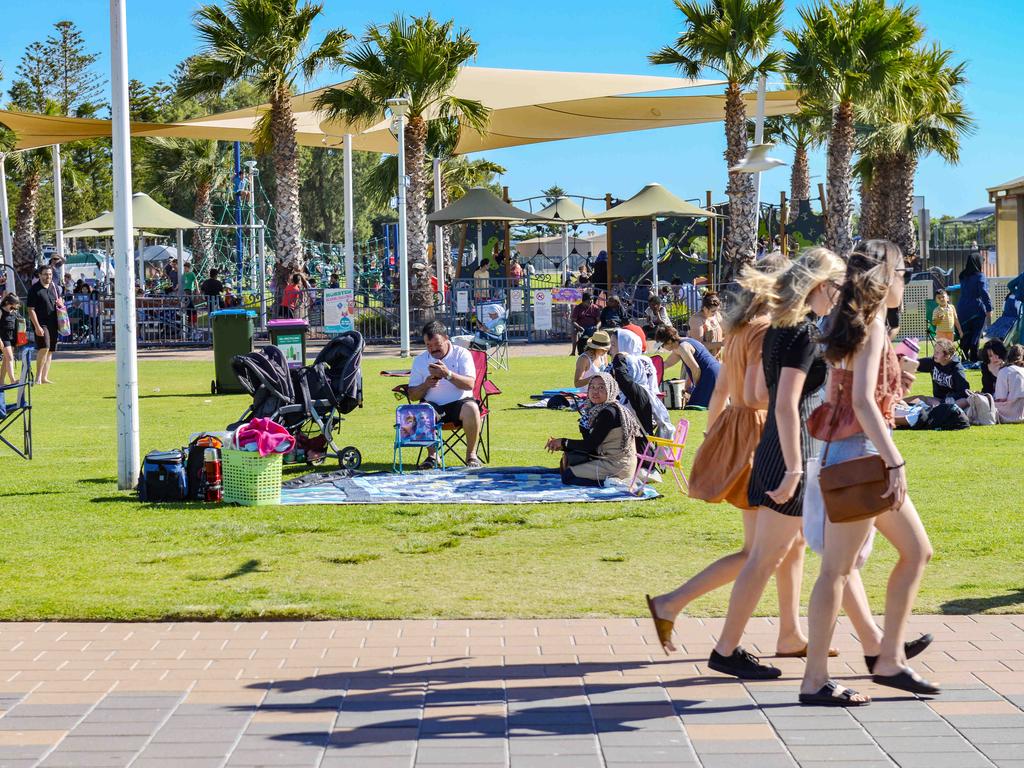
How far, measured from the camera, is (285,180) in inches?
1200

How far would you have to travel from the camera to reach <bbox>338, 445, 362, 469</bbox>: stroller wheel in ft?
36.0

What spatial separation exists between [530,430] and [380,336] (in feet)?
55.3

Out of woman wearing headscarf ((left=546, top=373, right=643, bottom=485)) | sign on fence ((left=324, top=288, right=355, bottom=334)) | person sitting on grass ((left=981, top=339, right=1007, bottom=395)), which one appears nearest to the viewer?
woman wearing headscarf ((left=546, top=373, right=643, bottom=485))

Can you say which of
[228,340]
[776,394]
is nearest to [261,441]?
[776,394]

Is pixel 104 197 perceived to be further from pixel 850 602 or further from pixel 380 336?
pixel 850 602

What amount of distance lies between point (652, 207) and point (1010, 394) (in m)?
18.2

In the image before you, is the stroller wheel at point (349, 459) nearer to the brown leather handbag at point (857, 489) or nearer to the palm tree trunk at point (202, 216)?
the brown leather handbag at point (857, 489)

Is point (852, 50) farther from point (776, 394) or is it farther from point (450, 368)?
point (776, 394)

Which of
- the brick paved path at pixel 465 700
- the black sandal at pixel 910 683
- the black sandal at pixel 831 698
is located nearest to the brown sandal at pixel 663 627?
the brick paved path at pixel 465 700

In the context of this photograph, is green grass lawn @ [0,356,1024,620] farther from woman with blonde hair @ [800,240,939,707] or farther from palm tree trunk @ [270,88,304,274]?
palm tree trunk @ [270,88,304,274]

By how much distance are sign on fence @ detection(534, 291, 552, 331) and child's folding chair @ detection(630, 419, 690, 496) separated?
18617 mm

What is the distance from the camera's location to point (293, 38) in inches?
1132

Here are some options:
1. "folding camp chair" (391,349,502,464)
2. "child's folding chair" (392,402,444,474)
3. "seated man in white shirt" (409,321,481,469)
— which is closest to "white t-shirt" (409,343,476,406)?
"seated man in white shirt" (409,321,481,469)

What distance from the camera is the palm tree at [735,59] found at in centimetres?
2905
